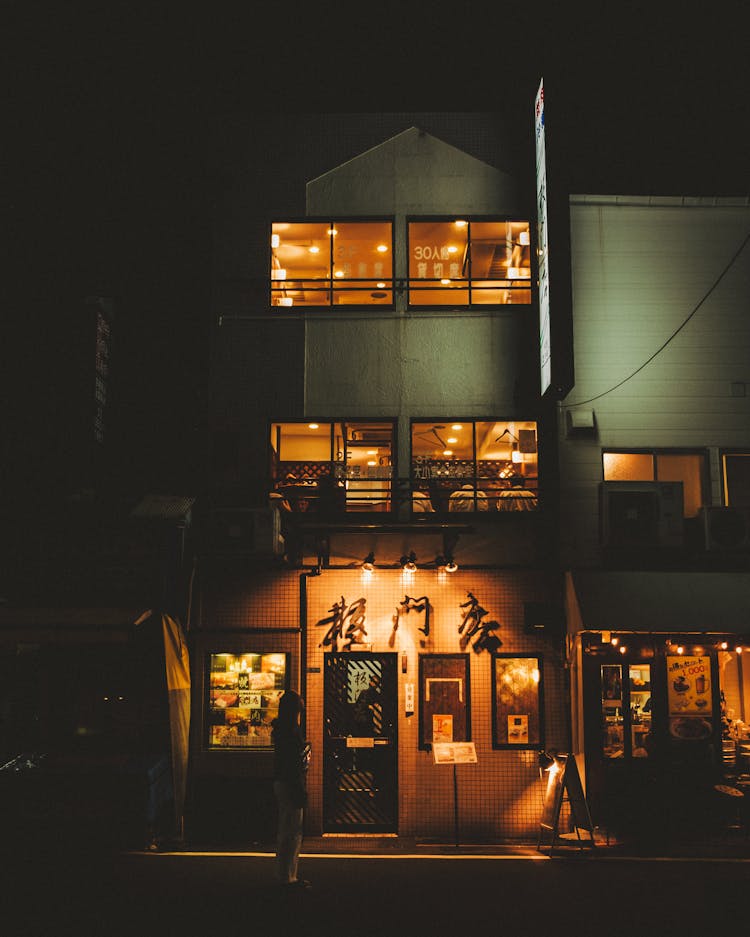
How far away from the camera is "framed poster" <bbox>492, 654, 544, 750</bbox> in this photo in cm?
1281

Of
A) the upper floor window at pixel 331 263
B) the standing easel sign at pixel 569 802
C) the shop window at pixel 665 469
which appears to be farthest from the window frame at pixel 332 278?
the standing easel sign at pixel 569 802

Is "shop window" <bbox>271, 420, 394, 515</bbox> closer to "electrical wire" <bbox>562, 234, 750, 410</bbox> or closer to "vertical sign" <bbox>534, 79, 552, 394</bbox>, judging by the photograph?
"vertical sign" <bbox>534, 79, 552, 394</bbox>

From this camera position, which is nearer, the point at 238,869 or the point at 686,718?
the point at 238,869

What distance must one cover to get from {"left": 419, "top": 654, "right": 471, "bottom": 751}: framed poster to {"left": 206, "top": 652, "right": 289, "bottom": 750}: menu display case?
2326 mm

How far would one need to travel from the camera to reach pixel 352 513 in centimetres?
1331

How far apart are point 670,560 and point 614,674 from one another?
2.12 metres

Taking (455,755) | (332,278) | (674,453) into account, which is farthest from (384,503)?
(674,453)

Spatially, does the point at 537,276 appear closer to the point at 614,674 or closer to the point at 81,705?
the point at 614,674

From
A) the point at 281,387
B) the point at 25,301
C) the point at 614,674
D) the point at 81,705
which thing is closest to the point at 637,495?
the point at 614,674

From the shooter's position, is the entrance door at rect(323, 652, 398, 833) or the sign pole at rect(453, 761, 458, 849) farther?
the entrance door at rect(323, 652, 398, 833)

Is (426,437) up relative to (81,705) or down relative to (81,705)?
up

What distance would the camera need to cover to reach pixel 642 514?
42.7ft

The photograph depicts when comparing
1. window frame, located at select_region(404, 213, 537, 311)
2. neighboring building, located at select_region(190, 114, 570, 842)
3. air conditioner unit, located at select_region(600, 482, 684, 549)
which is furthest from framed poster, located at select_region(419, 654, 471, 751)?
window frame, located at select_region(404, 213, 537, 311)

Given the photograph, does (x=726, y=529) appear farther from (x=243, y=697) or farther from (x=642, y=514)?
(x=243, y=697)
